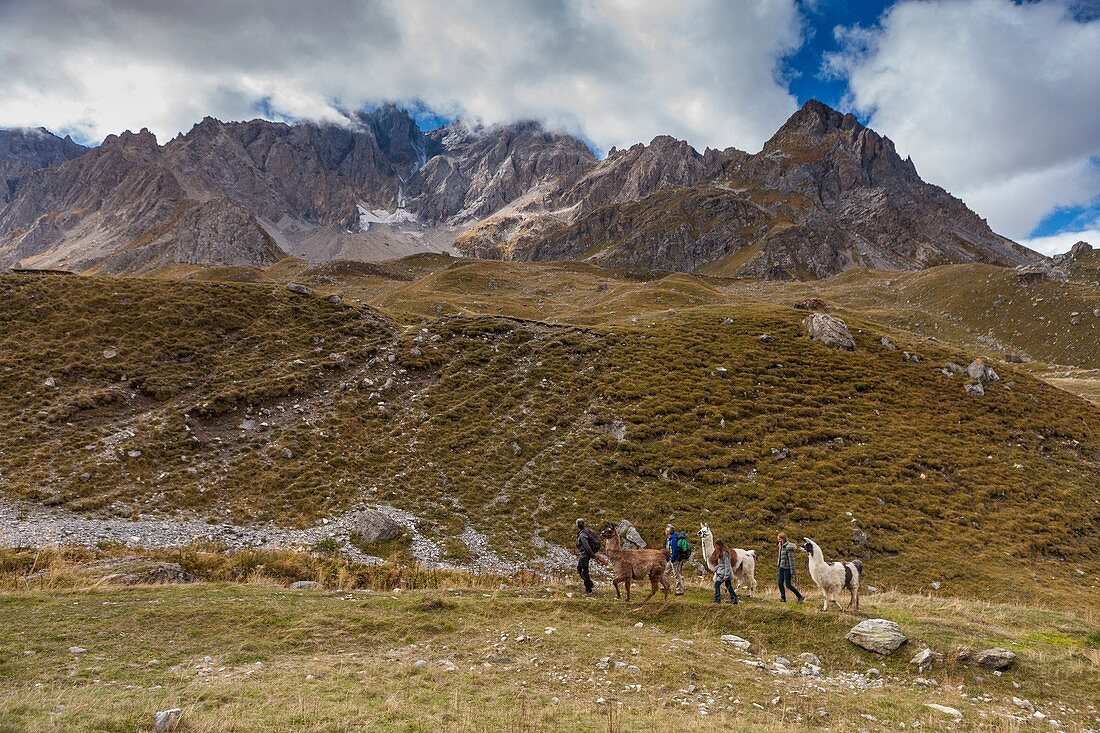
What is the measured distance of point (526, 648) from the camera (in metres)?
13.5

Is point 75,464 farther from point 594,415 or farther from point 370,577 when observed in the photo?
point 594,415

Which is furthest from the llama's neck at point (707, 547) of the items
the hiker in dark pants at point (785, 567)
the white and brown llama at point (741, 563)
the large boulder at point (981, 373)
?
the large boulder at point (981, 373)

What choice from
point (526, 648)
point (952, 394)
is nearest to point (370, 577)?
point (526, 648)

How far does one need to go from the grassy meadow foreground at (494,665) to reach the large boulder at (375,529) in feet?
22.6

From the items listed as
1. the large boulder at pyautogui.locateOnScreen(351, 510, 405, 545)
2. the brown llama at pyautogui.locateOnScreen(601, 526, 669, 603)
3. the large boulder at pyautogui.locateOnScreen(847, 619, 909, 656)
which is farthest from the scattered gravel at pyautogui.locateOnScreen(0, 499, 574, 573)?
the large boulder at pyautogui.locateOnScreen(847, 619, 909, 656)

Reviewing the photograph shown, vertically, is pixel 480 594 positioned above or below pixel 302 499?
below

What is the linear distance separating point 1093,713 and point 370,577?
21320 mm

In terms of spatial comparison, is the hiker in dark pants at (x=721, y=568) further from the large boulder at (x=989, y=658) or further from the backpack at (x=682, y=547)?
the large boulder at (x=989, y=658)

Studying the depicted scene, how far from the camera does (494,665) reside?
12359mm

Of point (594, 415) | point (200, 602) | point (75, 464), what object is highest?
point (594, 415)

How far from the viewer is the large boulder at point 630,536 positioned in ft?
86.4

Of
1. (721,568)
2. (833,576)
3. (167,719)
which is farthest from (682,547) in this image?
(167,719)

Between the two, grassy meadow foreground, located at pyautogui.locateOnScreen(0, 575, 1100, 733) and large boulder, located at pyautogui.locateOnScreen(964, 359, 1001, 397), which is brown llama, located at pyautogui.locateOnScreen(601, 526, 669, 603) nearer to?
grassy meadow foreground, located at pyautogui.locateOnScreen(0, 575, 1100, 733)

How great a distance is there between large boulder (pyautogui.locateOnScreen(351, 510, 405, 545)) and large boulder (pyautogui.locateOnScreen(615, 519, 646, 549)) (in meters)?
11.4
